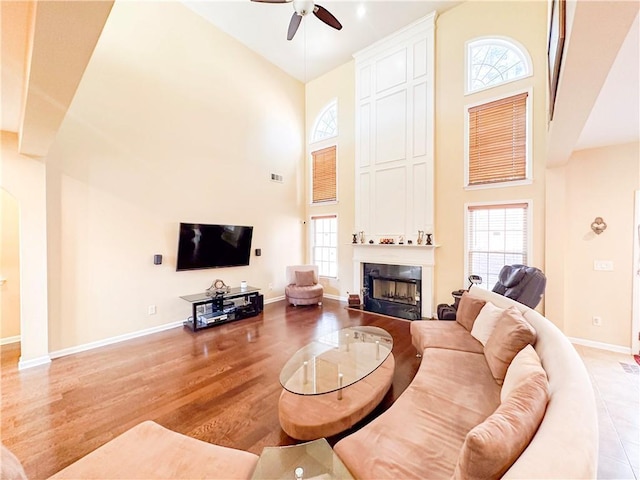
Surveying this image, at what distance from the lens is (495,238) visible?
14.2 ft

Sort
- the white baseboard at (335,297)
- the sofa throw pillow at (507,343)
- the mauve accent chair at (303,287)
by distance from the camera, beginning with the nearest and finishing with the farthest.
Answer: the sofa throw pillow at (507,343) < the mauve accent chair at (303,287) < the white baseboard at (335,297)

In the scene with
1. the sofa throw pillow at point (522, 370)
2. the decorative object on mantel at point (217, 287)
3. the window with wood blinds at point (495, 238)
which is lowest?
the decorative object on mantel at point (217, 287)

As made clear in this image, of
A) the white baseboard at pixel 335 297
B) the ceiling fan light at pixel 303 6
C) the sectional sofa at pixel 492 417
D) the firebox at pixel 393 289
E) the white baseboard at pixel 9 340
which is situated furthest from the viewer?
the white baseboard at pixel 335 297

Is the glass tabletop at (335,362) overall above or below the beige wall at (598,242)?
below

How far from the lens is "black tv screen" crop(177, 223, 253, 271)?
4566 mm

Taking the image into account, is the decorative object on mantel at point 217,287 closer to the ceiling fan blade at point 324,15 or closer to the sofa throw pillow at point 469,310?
the sofa throw pillow at point 469,310

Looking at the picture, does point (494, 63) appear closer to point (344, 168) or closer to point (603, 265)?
point (344, 168)

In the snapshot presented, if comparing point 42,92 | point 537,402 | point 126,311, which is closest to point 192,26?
→ point 42,92

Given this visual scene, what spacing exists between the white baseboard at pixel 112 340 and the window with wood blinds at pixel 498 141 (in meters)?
5.72

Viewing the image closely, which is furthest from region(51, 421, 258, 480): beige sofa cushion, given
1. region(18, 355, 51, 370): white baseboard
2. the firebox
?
the firebox

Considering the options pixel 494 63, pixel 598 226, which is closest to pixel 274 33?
pixel 494 63

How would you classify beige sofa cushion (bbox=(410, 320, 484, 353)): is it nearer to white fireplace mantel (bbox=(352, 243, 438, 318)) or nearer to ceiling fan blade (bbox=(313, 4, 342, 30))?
white fireplace mantel (bbox=(352, 243, 438, 318))

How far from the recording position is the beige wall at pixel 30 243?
3031 mm

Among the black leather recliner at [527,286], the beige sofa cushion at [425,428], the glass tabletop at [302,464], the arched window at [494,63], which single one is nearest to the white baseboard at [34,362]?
the glass tabletop at [302,464]
